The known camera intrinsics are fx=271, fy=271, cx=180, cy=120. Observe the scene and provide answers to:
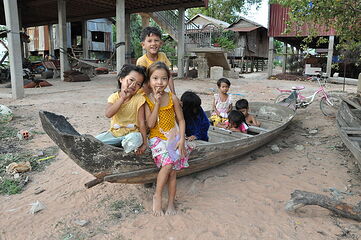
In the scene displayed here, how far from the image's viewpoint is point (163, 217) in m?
2.71

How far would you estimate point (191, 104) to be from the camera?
11.1ft

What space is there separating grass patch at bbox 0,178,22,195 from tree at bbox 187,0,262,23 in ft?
91.9

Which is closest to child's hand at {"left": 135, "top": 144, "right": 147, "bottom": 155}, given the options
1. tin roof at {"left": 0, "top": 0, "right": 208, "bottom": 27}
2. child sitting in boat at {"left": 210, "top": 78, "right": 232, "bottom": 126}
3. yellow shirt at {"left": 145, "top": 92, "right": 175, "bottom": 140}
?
yellow shirt at {"left": 145, "top": 92, "right": 175, "bottom": 140}

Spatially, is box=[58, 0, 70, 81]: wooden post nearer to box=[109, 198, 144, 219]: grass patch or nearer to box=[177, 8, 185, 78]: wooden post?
box=[177, 8, 185, 78]: wooden post

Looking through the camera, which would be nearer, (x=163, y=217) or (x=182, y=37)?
(x=163, y=217)

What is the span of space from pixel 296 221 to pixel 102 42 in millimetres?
24593

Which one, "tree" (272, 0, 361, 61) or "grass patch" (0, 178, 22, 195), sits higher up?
"tree" (272, 0, 361, 61)

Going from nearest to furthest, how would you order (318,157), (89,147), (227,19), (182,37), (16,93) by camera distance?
(89,147)
(318,157)
(16,93)
(182,37)
(227,19)

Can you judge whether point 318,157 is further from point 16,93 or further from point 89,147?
point 16,93

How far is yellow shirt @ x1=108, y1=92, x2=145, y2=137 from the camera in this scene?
2.64 m

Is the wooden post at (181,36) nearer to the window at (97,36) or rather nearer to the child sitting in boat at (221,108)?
the child sitting in boat at (221,108)

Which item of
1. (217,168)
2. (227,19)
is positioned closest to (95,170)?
(217,168)

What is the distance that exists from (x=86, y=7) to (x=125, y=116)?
12674mm

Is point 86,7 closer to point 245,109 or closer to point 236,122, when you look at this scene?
point 245,109
